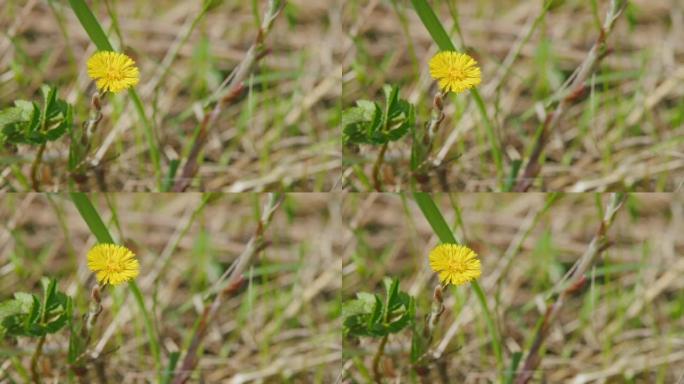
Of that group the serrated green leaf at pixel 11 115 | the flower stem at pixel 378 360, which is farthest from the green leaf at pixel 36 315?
the flower stem at pixel 378 360

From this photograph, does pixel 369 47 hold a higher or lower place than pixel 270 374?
higher

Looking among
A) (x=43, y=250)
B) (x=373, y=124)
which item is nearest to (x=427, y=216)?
(x=373, y=124)

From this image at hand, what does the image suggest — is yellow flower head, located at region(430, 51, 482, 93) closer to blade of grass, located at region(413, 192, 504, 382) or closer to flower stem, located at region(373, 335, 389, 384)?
blade of grass, located at region(413, 192, 504, 382)

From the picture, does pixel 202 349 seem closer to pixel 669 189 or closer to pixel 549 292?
pixel 549 292

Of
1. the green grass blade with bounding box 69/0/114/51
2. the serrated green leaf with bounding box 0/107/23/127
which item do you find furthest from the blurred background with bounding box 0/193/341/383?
the green grass blade with bounding box 69/0/114/51

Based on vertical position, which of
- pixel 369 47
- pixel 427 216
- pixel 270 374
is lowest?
pixel 270 374

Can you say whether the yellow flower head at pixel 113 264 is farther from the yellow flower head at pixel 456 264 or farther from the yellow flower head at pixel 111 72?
the yellow flower head at pixel 456 264
